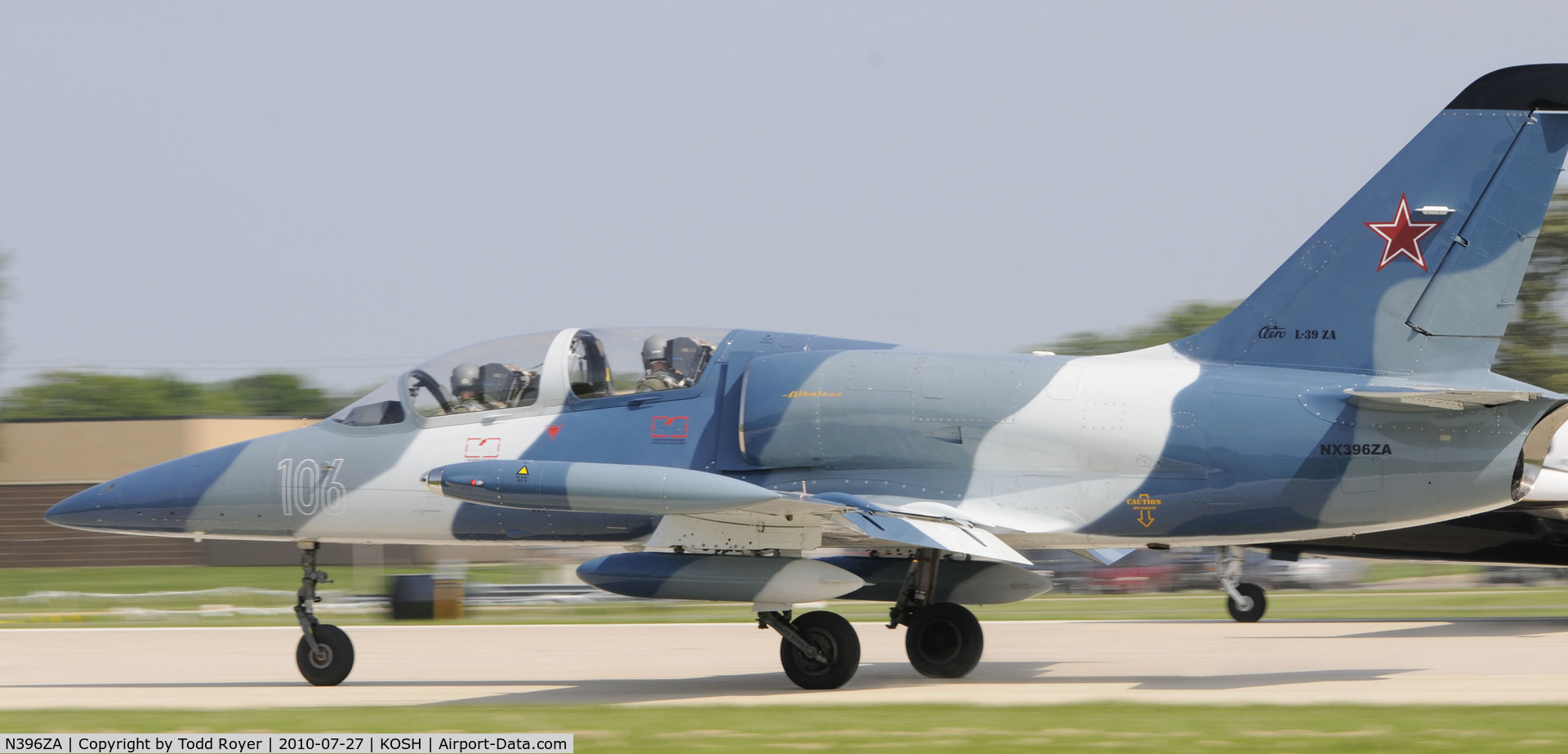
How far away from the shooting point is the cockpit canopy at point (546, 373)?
13.2 metres

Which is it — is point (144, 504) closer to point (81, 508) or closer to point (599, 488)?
point (81, 508)

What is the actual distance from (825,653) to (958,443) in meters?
2.08

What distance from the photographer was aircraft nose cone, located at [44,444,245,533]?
1369 centimetres

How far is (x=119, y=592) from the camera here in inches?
1419

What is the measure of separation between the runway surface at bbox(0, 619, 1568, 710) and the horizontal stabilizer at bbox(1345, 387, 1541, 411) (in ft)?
7.22

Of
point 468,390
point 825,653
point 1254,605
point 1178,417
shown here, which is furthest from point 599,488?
point 1254,605

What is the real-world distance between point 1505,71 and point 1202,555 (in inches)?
833

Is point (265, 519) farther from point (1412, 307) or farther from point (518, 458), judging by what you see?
point (1412, 307)

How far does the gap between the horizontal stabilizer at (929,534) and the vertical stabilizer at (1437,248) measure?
8.47 ft

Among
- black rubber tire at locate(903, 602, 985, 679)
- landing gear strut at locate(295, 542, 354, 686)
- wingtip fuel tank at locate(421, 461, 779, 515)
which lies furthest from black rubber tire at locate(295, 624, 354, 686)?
black rubber tire at locate(903, 602, 985, 679)

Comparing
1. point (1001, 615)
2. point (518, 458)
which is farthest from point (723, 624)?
point (518, 458)

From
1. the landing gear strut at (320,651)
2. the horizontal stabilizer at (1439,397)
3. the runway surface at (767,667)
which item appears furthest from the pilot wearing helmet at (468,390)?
the horizontal stabilizer at (1439,397)

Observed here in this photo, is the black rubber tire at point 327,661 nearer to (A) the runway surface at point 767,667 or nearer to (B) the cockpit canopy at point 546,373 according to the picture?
(A) the runway surface at point 767,667

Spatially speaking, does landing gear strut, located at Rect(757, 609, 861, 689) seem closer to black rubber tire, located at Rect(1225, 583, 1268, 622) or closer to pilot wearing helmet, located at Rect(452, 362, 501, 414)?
pilot wearing helmet, located at Rect(452, 362, 501, 414)
